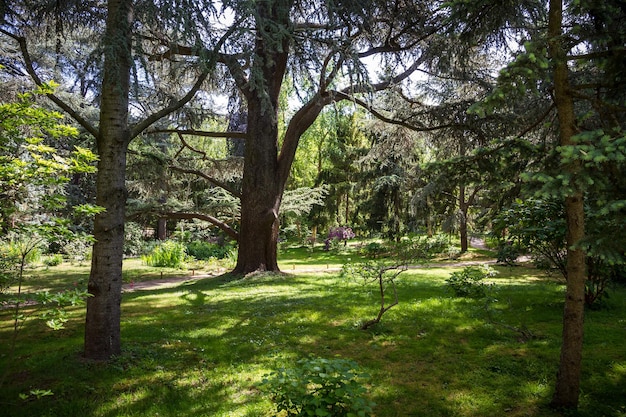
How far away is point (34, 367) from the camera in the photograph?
4840 millimetres

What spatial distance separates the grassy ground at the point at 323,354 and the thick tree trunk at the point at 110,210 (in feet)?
1.29

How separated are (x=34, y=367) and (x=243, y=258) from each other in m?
7.90

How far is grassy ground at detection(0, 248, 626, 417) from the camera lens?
4.21 meters

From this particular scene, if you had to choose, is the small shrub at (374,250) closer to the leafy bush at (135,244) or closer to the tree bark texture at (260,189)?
the tree bark texture at (260,189)

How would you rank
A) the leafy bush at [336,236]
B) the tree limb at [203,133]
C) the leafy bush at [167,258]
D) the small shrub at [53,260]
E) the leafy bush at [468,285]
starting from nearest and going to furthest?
the leafy bush at [468,285]
the tree limb at [203,133]
the small shrub at [53,260]
the leafy bush at [167,258]
the leafy bush at [336,236]

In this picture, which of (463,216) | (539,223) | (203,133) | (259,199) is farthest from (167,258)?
(539,223)

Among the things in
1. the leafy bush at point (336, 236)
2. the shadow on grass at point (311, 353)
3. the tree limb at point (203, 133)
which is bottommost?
the shadow on grass at point (311, 353)

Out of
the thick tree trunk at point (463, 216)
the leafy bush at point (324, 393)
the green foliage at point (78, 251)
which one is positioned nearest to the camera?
the leafy bush at point (324, 393)

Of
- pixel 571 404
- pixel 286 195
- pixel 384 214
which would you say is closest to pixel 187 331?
pixel 571 404

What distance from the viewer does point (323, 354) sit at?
18.6 ft

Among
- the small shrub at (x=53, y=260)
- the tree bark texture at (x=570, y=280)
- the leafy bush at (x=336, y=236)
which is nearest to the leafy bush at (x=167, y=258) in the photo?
the small shrub at (x=53, y=260)

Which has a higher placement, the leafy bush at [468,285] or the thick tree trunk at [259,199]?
the thick tree trunk at [259,199]

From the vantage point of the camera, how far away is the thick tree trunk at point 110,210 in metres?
4.99

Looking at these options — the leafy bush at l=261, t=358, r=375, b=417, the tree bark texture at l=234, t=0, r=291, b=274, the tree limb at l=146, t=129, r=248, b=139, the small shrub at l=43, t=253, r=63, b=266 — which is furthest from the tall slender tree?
the small shrub at l=43, t=253, r=63, b=266
